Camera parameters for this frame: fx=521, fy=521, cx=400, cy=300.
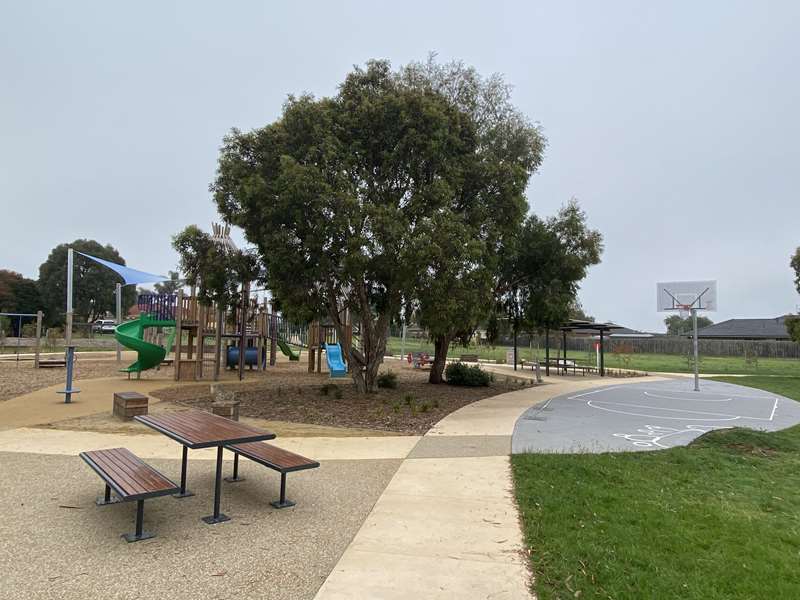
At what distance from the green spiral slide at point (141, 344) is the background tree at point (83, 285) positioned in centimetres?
4707

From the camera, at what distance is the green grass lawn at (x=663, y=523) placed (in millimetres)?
3473

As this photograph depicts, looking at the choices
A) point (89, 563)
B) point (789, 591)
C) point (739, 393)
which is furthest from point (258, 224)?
point (739, 393)

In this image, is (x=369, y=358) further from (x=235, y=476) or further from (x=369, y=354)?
(x=235, y=476)

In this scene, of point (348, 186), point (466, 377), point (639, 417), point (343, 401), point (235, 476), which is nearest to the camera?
point (235, 476)

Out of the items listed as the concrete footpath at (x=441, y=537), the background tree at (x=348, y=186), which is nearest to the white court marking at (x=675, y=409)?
the background tree at (x=348, y=186)

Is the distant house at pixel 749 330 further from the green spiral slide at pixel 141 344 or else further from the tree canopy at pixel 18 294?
the tree canopy at pixel 18 294

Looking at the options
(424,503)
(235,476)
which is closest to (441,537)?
(424,503)

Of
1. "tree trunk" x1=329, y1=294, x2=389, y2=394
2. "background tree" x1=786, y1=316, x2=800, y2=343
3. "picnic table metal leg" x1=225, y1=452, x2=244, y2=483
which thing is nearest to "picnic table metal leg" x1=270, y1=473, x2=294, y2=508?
"picnic table metal leg" x1=225, y1=452, x2=244, y2=483

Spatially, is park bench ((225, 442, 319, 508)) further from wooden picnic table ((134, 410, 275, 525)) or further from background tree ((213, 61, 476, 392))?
background tree ((213, 61, 476, 392))

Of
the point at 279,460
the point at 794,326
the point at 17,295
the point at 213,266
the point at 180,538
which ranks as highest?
the point at 17,295

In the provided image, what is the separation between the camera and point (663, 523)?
15.0 feet

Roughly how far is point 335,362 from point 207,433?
15.4 meters

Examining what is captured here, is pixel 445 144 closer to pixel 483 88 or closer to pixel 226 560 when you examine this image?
pixel 483 88

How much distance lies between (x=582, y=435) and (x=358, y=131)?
821cm
